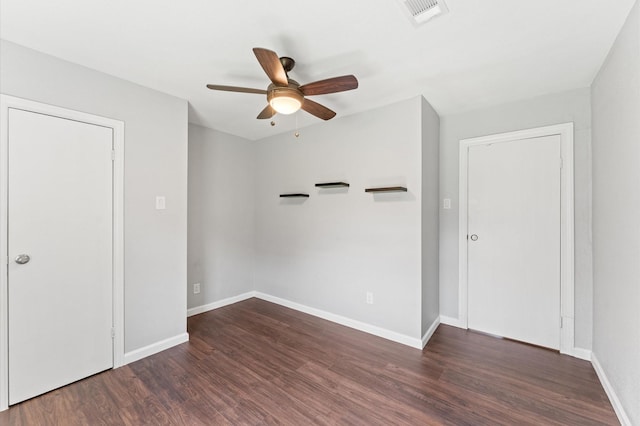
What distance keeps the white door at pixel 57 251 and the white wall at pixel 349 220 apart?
2.04 metres

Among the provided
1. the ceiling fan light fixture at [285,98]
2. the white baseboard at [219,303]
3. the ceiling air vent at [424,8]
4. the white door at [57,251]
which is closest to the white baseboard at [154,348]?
the white door at [57,251]

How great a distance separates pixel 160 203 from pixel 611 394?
3865mm

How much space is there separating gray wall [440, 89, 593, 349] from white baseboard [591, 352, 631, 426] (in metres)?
0.24

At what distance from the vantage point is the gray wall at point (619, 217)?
1.54m

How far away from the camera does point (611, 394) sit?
189cm

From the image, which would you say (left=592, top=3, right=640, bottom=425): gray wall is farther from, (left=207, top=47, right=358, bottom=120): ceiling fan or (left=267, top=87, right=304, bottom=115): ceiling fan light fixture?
(left=267, top=87, right=304, bottom=115): ceiling fan light fixture

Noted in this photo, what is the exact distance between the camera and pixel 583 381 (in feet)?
7.00

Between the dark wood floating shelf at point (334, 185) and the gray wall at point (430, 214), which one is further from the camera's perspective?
the dark wood floating shelf at point (334, 185)

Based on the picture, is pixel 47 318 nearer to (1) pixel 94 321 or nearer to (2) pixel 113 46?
(1) pixel 94 321

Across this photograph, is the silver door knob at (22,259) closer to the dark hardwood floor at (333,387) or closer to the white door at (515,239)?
the dark hardwood floor at (333,387)

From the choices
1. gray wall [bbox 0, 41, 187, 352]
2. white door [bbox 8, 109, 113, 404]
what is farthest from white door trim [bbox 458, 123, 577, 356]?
white door [bbox 8, 109, 113, 404]

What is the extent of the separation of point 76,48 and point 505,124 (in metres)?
3.81

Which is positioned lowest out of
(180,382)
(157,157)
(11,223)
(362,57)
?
(180,382)

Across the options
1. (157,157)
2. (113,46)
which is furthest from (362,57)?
(157,157)
